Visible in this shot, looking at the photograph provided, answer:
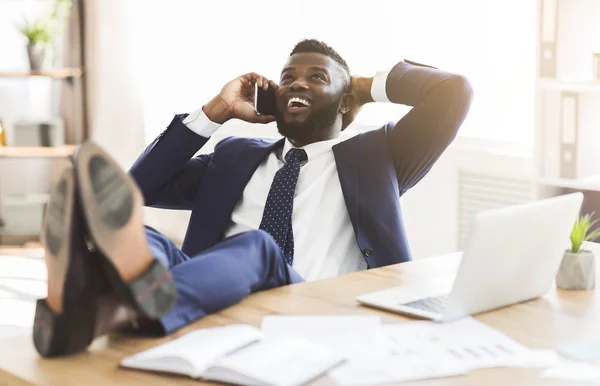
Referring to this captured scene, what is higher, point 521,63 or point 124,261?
point 521,63

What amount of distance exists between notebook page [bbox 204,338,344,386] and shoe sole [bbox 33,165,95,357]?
23cm

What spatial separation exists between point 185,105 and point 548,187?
2627 millimetres

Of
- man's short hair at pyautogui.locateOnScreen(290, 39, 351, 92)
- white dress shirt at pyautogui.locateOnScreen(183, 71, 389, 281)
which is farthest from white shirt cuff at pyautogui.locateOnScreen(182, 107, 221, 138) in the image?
man's short hair at pyautogui.locateOnScreen(290, 39, 351, 92)

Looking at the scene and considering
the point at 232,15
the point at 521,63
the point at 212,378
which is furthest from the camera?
the point at 232,15

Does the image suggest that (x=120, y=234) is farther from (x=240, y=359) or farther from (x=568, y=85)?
(x=568, y=85)

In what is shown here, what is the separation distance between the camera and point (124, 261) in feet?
4.49

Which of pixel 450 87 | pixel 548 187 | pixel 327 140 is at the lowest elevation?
pixel 548 187

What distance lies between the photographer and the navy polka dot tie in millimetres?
2467

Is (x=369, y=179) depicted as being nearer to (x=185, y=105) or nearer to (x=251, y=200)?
(x=251, y=200)

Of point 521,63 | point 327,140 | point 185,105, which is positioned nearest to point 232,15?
point 185,105

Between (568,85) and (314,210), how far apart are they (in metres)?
1.30

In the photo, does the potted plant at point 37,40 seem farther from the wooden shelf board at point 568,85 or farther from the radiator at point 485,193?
the wooden shelf board at point 568,85

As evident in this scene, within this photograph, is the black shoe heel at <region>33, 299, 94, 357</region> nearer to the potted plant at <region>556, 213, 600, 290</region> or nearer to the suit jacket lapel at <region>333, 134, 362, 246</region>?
the potted plant at <region>556, 213, 600, 290</region>

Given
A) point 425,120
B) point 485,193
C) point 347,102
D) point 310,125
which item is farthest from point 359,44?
point 425,120
